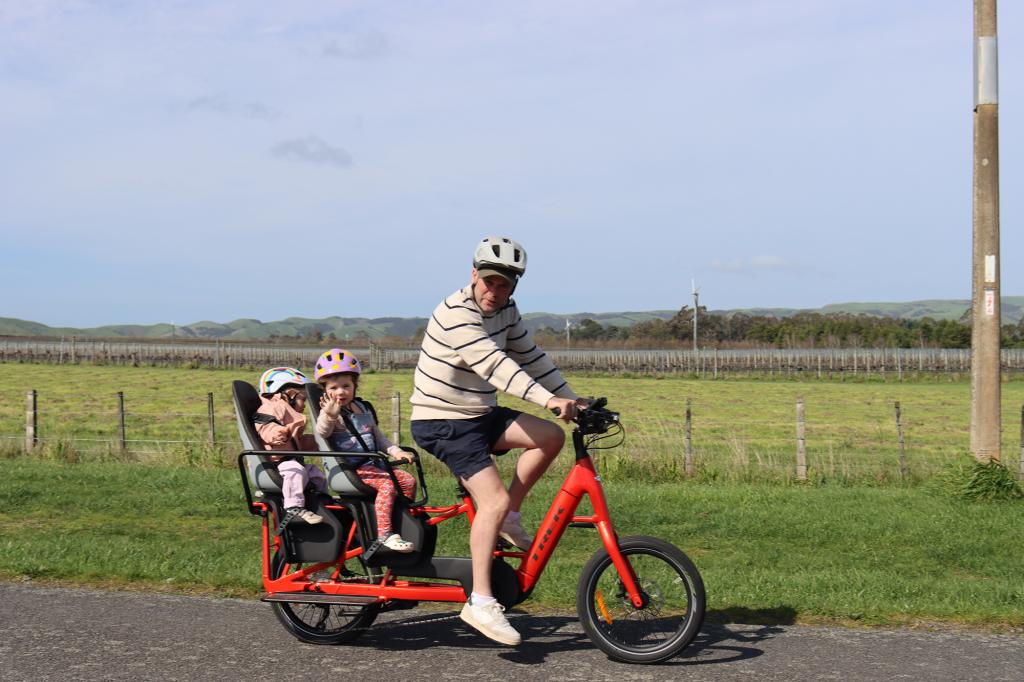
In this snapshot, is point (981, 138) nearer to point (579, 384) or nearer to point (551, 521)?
point (551, 521)

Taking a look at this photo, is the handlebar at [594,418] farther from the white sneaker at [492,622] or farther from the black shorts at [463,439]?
the white sneaker at [492,622]

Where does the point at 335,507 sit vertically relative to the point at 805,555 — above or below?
above

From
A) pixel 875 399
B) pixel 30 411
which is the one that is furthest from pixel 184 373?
pixel 30 411

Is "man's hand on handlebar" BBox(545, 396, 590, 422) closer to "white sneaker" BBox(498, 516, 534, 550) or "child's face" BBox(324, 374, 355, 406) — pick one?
"white sneaker" BBox(498, 516, 534, 550)

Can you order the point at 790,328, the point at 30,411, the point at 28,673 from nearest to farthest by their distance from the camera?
the point at 28,673 < the point at 30,411 < the point at 790,328

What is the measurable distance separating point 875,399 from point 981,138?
4285 centimetres

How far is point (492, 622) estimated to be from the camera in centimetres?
567

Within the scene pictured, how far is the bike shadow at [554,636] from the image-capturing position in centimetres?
578

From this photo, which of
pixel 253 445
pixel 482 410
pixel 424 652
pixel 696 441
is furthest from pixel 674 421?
pixel 482 410

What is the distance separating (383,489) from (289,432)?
81cm

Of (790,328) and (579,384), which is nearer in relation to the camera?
(579,384)

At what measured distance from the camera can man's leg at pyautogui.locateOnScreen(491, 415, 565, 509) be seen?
582 centimetres

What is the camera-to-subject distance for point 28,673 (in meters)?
5.37

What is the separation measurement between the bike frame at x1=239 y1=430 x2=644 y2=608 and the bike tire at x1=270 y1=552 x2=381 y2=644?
82 millimetres
